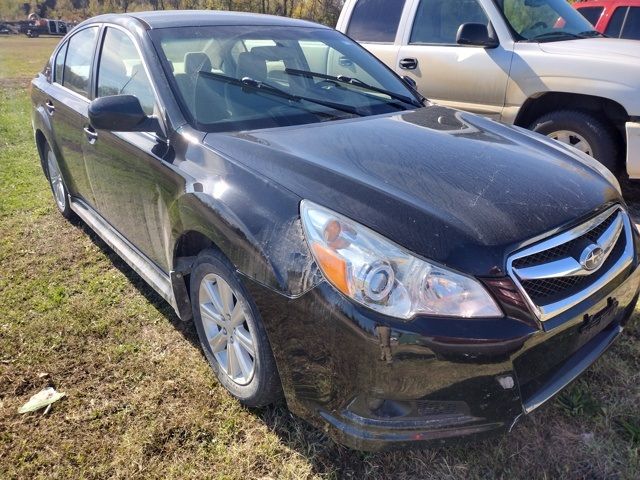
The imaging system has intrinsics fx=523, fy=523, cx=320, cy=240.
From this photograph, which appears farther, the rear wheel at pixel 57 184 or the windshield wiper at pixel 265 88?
the rear wheel at pixel 57 184

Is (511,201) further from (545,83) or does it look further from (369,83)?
(545,83)

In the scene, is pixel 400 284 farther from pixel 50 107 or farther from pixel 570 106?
pixel 570 106

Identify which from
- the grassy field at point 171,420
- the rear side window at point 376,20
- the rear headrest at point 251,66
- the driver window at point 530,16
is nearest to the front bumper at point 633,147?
the driver window at point 530,16

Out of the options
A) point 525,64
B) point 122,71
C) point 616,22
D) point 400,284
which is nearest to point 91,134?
point 122,71

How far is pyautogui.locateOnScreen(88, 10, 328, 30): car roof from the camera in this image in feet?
9.77

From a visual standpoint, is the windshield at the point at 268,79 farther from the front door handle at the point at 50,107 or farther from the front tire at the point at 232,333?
the front door handle at the point at 50,107

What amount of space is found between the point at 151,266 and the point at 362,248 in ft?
5.23

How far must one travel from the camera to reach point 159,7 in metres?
43.8

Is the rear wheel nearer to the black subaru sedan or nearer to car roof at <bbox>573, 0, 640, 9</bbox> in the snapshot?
the black subaru sedan

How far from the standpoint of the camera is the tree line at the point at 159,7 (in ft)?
107

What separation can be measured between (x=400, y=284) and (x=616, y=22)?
24.0ft

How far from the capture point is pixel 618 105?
14.0ft

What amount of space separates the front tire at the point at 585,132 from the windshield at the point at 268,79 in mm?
1854

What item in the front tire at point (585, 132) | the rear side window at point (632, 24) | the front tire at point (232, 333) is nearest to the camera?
the front tire at point (232, 333)
